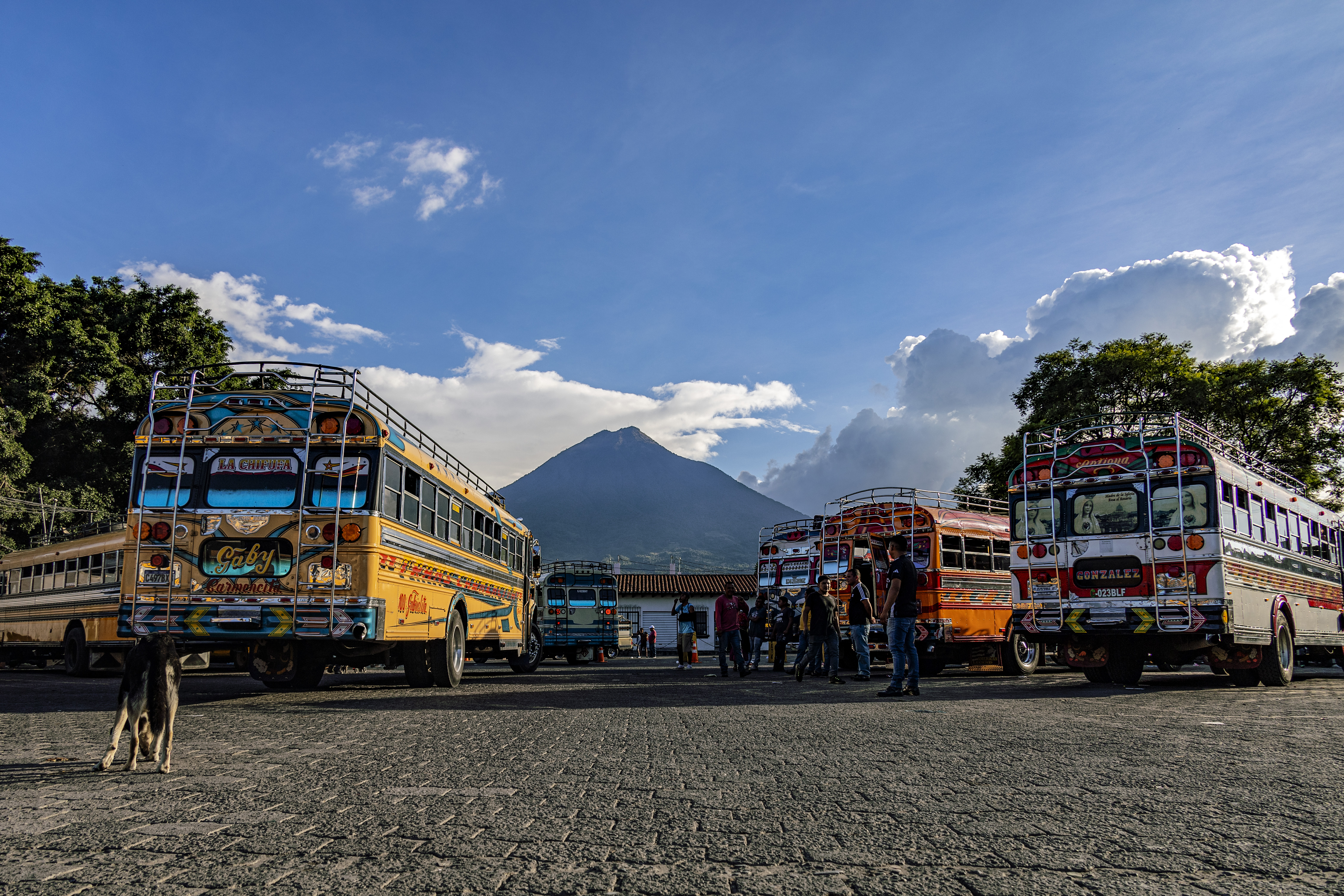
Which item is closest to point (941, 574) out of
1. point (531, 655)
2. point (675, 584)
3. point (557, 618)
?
point (531, 655)

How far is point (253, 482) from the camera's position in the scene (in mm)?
10469

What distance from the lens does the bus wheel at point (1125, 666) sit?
1399 centimetres

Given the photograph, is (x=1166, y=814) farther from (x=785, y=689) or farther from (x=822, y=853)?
(x=785, y=689)

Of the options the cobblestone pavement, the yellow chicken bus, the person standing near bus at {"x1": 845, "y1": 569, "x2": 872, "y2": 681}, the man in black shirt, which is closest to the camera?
the cobblestone pavement

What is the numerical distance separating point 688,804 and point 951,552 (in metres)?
14.9

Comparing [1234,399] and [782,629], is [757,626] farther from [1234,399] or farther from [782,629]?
[1234,399]

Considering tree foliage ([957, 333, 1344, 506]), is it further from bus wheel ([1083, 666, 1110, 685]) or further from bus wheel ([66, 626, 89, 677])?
bus wheel ([66, 626, 89, 677])

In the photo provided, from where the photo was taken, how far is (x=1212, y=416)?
32.7 metres

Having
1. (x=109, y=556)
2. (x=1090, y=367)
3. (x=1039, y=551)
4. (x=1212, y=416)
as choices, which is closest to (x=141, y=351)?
(x=109, y=556)

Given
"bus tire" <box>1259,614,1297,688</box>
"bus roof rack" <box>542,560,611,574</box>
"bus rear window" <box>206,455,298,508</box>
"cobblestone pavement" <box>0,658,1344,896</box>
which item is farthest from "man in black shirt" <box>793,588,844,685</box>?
"bus roof rack" <box>542,560,611,574</box>

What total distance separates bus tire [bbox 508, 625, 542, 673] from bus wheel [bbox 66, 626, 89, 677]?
913cm

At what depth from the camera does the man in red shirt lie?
56.1 feet

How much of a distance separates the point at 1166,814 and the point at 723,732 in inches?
160

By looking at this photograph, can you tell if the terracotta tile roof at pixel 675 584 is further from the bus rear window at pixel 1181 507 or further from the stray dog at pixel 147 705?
the stray dog at pixel 147 705
